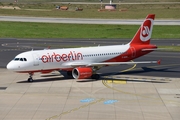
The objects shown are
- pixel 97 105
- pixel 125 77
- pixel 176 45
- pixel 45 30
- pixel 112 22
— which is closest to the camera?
pixel 97 105

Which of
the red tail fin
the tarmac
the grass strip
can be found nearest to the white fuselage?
the tarmac

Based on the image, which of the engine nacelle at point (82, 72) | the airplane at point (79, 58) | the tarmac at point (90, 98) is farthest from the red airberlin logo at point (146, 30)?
the engine nacelle at point (82, 72)

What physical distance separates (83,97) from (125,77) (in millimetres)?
11944

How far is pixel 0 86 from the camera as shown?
4803 cm

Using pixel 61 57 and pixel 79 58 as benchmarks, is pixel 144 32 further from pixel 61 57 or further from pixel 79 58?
pixel 61 57

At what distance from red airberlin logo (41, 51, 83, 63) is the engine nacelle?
1684mm

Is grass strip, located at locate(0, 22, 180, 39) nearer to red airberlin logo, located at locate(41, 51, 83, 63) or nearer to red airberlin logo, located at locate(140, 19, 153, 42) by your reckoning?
red airberlin logo, located at locate(140, 19, 153, 42)

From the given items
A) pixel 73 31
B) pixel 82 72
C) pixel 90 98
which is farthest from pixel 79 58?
pixel 73 31

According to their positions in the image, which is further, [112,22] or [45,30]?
[112,22]


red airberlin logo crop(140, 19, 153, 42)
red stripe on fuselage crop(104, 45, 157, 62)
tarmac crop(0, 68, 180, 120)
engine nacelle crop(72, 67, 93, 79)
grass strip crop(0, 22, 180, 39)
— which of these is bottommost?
tarmac crop(0, 68, 180, 120)

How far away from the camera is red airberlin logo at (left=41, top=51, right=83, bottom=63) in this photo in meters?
49.2

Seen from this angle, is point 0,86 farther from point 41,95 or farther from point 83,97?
point 83,97

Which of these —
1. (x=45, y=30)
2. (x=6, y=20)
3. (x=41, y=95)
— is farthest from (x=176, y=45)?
→ (x=6, y=20)

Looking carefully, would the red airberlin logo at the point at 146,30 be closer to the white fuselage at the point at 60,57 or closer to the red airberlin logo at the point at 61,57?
the white fuselage at the point at 60,57
